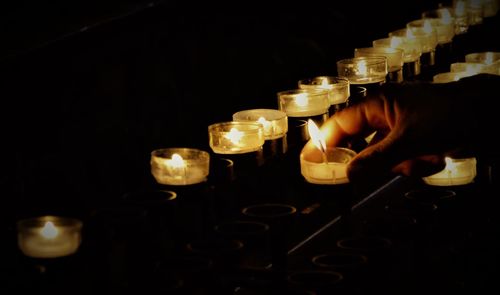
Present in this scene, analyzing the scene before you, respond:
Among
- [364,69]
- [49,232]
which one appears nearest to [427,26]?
[364,69]

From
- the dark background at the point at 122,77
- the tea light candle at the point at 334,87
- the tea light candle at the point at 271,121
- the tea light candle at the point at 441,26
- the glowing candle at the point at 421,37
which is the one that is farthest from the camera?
the tea light candle at the point at 441,26

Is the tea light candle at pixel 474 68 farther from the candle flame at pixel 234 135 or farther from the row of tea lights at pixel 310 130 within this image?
the candle flame at pixel 234 135

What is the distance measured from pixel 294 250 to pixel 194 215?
0.49m

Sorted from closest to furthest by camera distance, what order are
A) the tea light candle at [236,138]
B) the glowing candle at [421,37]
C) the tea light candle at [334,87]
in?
the tea light candle at [236,138]
the tea light candle at [334,87]
the glowing candle at [421,37]

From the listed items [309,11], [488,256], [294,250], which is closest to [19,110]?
[294,250]

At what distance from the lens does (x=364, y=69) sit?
3.90m

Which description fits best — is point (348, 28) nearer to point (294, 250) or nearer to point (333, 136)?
point (294, 250)

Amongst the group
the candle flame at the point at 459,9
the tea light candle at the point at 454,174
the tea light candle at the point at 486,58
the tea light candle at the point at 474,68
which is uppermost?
the candle flame at the point at 459,9

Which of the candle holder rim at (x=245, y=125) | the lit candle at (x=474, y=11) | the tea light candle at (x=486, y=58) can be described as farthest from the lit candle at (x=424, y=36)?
the candle holder rim at (x=245, y=125)

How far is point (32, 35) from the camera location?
15.2 feet

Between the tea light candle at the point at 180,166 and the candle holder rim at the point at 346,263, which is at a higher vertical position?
the tea light candle at the point at 180,166

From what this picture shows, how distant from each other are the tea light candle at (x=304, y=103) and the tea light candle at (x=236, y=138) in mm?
350

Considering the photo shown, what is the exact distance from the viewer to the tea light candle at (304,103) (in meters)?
3.45

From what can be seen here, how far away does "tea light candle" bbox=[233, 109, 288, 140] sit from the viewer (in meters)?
3.26
